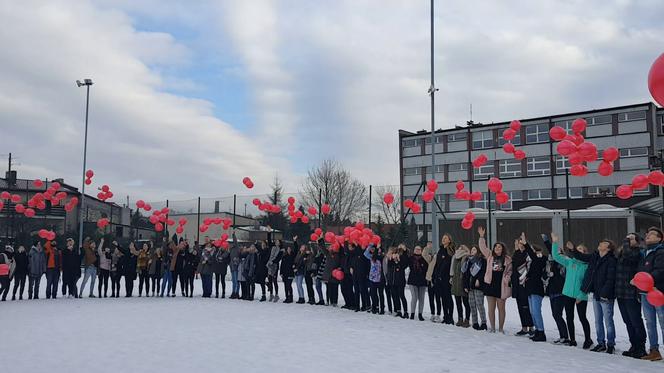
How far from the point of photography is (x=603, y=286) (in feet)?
27.0

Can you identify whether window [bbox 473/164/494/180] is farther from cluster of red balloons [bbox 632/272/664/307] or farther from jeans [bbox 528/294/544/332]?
cluster of red balloons [bbox 632/272/664/307]

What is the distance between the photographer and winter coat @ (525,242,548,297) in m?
9.28

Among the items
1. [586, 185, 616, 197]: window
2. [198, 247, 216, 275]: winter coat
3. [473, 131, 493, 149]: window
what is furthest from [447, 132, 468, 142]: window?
[198, 247, 216, 275]: winter coat

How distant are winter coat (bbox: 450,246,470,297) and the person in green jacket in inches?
88.5

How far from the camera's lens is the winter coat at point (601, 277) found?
8.15m

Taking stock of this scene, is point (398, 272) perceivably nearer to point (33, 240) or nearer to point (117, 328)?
point (117, 328)

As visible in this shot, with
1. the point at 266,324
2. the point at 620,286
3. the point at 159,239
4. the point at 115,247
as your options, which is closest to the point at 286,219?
the point at 159,239

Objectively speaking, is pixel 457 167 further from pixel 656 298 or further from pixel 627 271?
pixel 656 298

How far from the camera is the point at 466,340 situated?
916cm

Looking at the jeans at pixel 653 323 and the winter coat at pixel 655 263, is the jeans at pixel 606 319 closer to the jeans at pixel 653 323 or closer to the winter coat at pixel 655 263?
the jeans at pixel 653 323

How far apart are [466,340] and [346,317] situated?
345 centimetres

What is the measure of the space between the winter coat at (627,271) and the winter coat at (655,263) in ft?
0.69

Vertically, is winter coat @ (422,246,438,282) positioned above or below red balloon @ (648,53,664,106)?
below

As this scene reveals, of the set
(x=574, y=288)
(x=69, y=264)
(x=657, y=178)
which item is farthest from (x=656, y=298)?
(x=69, y=264)
